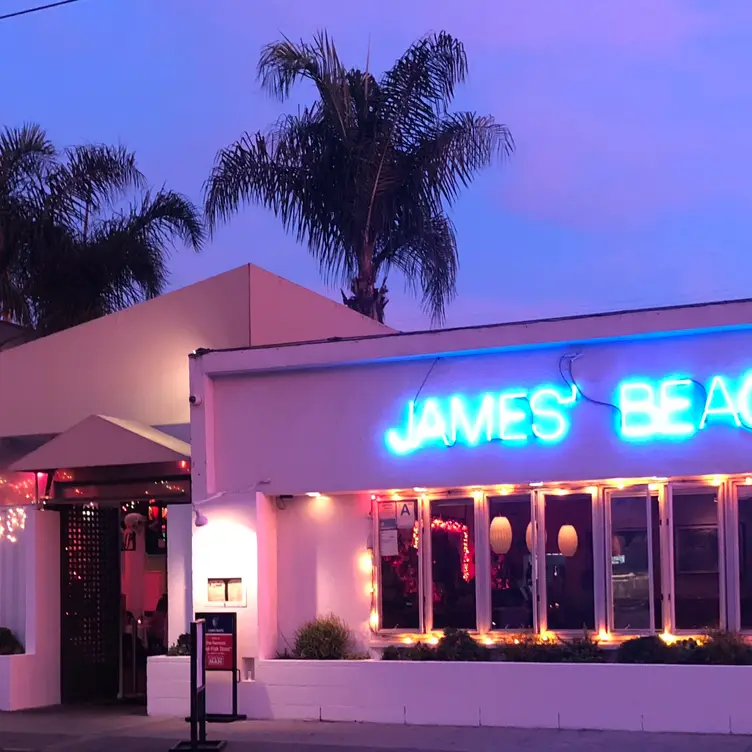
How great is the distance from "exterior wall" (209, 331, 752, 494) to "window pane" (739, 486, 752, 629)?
0.61m

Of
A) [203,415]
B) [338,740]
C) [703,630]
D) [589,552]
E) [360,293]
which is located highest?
[360,293]

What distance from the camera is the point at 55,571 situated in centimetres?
1642

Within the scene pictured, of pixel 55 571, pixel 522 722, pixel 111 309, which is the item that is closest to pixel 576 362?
pixel 522 722

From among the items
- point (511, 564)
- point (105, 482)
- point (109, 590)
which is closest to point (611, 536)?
point (511, 564)

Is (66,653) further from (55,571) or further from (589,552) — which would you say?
(589,552)

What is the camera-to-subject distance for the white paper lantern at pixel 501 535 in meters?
13.8

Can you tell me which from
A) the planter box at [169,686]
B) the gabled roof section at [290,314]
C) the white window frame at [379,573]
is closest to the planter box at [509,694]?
the white window frame at [379,573]

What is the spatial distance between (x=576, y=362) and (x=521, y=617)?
122 inches

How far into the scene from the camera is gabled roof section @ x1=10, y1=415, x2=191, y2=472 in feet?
49.7

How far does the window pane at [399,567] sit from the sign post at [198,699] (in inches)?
111

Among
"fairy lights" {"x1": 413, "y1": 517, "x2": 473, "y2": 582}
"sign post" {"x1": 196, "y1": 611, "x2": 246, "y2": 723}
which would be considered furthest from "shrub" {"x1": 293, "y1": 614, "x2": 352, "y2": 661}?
"fairy lights" {"x1": 413, "y1": 517, "x2": 473, "y2": 582}

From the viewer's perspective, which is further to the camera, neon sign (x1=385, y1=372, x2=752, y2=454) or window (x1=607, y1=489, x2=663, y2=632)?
window (x1=607, y1=489, x2=663, y2=632)

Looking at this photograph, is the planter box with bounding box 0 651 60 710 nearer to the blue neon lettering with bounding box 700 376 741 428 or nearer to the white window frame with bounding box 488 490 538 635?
the white window frame with bounding box 488 490 538 635

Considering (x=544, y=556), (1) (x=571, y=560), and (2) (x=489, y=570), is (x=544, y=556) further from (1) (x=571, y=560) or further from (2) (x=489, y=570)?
(2) (x=489, y=570)
